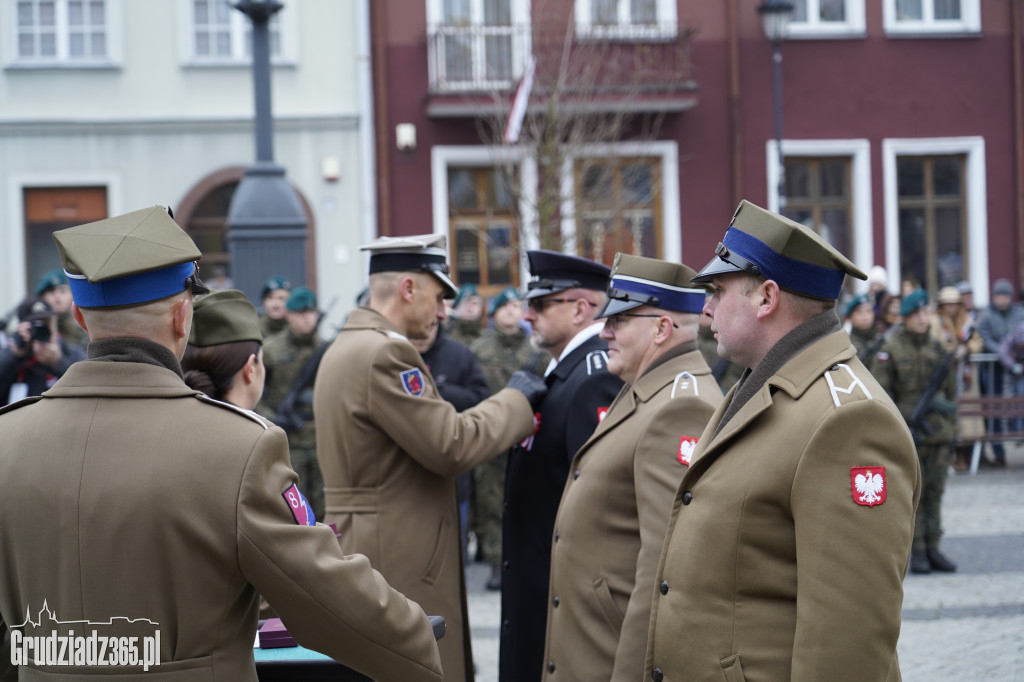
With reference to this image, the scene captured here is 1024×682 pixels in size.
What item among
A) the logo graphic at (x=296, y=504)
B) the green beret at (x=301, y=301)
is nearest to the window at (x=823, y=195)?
the green beret at (x=301, y=301)

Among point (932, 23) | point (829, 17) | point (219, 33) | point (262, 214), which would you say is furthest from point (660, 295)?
point (932, 23)

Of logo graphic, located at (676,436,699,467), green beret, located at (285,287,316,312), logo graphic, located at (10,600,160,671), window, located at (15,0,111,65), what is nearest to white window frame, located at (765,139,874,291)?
window, located at (15,0,111,65)

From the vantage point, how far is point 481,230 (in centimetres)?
1775

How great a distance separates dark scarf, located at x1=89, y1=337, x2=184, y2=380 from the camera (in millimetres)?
2219

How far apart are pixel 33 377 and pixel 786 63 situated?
13784 millimetres

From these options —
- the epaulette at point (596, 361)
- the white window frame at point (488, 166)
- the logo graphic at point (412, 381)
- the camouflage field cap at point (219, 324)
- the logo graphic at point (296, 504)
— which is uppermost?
the white window frame at point (488, 166)

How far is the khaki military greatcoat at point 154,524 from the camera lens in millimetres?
2092

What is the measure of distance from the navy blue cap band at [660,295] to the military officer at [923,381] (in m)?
5.42

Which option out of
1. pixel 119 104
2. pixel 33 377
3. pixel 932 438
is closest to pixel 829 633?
pixel 33 377

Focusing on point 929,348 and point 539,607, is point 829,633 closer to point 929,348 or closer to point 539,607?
point 539,607

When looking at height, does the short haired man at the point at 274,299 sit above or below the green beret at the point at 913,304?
above

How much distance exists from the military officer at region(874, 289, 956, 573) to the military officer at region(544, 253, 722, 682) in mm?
5510

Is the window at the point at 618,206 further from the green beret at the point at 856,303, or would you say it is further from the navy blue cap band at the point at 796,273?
the navy blue cap band at the point at 796,273

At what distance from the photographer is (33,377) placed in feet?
23.9
